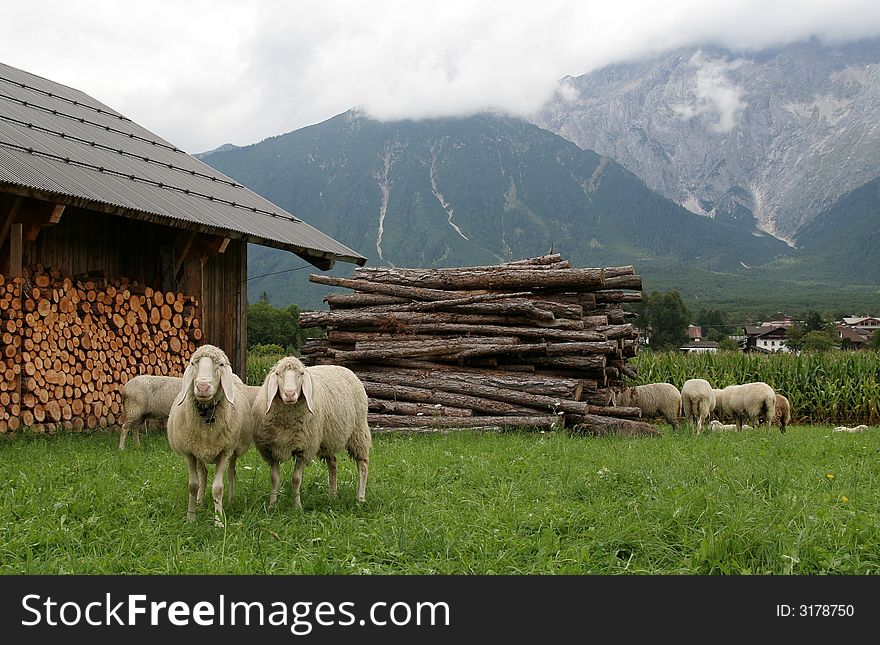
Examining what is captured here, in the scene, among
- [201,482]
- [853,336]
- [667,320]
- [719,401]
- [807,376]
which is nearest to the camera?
[201,482]

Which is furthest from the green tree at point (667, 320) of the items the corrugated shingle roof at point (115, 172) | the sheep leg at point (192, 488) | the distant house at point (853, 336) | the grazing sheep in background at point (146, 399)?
the sheep leg at point (192, 488)

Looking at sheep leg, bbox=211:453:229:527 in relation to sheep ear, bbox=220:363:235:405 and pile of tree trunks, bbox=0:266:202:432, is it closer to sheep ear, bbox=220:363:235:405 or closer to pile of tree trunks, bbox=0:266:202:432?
sheep ear, bbox=220:363:235:405

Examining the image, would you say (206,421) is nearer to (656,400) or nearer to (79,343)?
(79,343)

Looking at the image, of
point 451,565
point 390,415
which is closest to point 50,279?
point 390,415

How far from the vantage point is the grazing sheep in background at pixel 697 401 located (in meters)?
15.4

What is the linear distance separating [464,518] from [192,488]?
6.91 ft

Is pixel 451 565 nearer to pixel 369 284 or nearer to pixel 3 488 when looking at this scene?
pixel 3 488

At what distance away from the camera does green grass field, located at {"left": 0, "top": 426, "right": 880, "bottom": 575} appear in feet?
15.8

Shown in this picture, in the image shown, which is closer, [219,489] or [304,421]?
[219,489]

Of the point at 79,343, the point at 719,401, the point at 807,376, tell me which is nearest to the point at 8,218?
the point at 79,343

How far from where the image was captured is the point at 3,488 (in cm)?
705

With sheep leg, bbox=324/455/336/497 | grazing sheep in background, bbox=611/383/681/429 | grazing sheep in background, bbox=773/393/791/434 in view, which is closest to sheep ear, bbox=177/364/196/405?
sheep leg, bbox=324/455/336/497

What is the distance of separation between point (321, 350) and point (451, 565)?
38.6ft

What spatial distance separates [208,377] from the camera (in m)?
5.99
